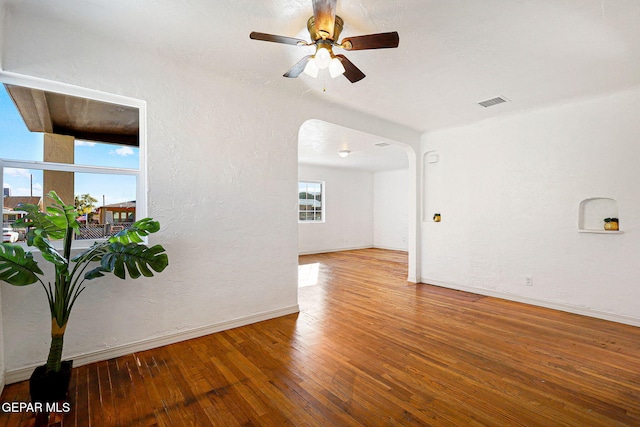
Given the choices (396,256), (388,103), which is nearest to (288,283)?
(388,103)

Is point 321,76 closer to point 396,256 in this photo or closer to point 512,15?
point 512,15

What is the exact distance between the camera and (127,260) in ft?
6.99

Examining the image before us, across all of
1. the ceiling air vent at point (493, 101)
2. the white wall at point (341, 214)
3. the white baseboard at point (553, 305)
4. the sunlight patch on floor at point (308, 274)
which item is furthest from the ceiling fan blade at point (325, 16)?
the white wall at point (341, 214)

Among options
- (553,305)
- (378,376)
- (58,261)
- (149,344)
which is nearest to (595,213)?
(553,305)

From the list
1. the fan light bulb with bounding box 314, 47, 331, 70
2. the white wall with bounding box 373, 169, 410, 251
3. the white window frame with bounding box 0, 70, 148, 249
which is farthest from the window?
the fan light bulb with bounding box 314, 47, 331, 70

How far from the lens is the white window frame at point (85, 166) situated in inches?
88.9

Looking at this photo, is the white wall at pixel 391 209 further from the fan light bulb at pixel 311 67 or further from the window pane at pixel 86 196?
the window pane at pixel 86 196

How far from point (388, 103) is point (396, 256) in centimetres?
549

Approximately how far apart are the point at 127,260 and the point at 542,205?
192 inches

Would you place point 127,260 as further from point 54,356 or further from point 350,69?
point 350,69

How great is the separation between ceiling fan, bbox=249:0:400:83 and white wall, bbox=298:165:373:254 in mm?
6666

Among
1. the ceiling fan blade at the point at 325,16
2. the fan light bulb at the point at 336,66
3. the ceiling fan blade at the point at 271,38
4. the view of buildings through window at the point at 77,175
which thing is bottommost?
the view of buildings through window at the point at 77,175

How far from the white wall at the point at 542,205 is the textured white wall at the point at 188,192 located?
2.72 metres

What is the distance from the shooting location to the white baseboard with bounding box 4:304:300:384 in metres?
2.25
